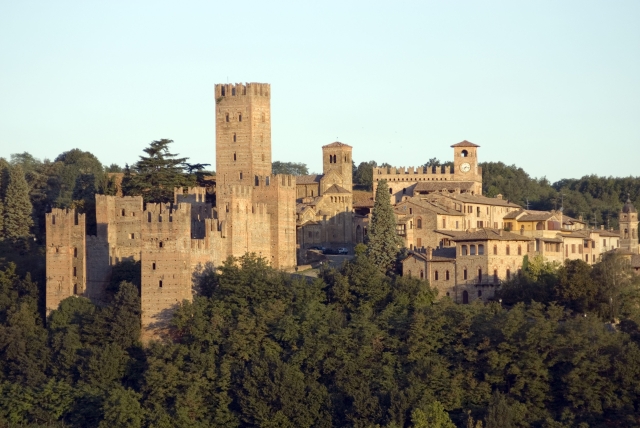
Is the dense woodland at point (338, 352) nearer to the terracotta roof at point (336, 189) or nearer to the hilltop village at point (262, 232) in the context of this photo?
the hilltop village at point (262, 232)

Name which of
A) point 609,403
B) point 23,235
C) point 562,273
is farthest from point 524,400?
point 23,235

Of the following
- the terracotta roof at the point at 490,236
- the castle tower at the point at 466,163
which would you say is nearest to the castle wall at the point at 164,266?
the terracotta roof at the point at 490,236

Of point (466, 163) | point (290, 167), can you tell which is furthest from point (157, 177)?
point (290, 167)

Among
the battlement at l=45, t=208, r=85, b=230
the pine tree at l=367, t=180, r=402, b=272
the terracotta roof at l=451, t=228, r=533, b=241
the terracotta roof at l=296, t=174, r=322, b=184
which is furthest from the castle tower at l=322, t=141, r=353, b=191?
the battlement at l=45, t=208, r=85, b=230

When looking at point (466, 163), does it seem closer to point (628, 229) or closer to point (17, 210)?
point (628, 229)

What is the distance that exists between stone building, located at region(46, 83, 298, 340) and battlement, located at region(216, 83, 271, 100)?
0.14 ft

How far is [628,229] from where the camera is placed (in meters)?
70.4

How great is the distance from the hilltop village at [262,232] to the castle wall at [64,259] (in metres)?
0.04

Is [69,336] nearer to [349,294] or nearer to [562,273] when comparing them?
[349,294]

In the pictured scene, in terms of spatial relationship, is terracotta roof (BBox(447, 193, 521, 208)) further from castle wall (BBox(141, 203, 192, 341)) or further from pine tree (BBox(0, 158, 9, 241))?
pine tree (BBox(0, 158, 9, 241))

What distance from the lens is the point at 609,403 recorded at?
49438 mm

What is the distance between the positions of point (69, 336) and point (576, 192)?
38703mm

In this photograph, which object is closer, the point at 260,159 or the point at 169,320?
the point at 169,320

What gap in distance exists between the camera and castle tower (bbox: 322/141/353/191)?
72000 mm
